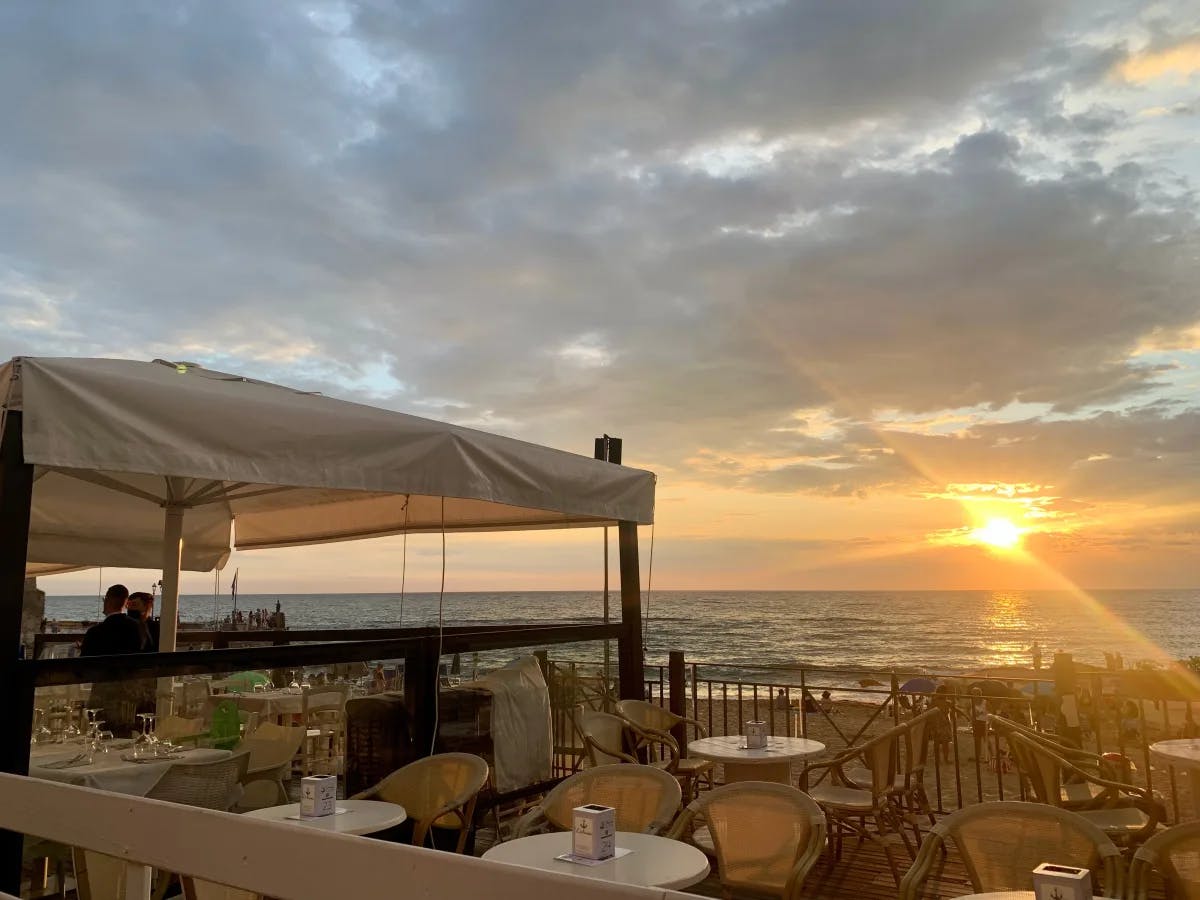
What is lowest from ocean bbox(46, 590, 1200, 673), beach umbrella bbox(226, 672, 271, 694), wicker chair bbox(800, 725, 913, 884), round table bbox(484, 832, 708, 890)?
ocean bbox(46, 590, 1200, 673)

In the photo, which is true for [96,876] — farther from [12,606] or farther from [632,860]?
[632,860]

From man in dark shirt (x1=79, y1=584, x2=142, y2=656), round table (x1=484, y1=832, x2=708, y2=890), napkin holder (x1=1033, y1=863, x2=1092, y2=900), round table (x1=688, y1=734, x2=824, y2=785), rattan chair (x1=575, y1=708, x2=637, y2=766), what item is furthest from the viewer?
man in dark shirt (x1=79, y1=584, x2=142, y2=656)

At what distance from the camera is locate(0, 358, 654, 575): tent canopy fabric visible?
9.37 ft

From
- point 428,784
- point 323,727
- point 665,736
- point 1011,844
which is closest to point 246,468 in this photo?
point 323,727

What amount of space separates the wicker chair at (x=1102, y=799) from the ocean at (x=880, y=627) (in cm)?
1689

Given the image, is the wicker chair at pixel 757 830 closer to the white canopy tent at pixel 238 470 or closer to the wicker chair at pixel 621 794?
the wicker chair at pixel 621 794

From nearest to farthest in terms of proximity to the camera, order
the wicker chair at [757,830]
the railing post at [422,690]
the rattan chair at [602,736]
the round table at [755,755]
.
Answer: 1. the wicker chair at [757,830]
2. the railing post at [422,690]
3. the round table at [755,755]
4. the rattan chair at [602,736]

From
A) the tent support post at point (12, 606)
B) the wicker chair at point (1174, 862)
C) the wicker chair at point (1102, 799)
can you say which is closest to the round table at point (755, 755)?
the wicker chair at point (1102, 799)

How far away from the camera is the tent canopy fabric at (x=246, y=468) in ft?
9.37

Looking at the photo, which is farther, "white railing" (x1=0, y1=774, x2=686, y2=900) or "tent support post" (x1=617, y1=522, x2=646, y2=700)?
"tent support post" (x1=617, y1=522, x2=646, y2=700)

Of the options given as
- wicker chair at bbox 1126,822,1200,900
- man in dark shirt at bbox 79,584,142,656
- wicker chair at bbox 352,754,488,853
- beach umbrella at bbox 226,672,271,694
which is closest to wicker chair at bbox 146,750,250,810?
beach umbrella at bbox 226,672,271,694

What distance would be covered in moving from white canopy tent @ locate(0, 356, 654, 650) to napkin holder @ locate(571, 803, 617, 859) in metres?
1.66

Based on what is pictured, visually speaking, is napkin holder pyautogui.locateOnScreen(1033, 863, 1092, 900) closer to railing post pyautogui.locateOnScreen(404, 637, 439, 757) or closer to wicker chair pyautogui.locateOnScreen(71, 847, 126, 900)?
wicker chair pyautogui.locateOnScreen(71, 847, 126, 900)

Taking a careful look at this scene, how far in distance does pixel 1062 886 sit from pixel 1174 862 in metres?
1.16
